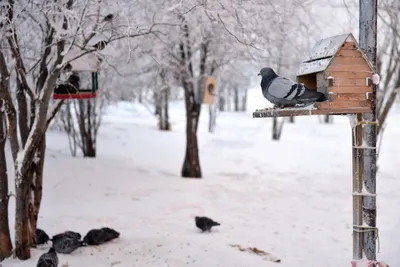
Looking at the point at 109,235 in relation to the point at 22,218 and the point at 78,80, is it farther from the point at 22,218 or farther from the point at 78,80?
the point at 78,80

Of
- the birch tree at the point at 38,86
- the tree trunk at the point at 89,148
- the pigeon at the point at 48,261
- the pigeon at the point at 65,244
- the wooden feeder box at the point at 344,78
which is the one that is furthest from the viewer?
the tree trunk at the point at 89,148

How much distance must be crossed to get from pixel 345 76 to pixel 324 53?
0.84ft

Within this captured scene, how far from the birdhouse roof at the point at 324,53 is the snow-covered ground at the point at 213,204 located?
2.48 m

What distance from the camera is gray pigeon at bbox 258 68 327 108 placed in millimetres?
3289

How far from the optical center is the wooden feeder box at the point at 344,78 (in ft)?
11.1

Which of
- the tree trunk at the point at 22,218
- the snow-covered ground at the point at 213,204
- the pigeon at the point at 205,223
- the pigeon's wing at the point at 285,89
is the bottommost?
the snow-covered ground at the point at 213,204

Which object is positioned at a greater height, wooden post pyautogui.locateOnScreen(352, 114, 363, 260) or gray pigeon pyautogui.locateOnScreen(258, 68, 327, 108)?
gray pigeon pyautogui.locateOnScreen(258, 68, 327, 108)

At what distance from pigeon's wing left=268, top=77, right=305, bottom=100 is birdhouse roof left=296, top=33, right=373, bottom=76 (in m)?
0.30

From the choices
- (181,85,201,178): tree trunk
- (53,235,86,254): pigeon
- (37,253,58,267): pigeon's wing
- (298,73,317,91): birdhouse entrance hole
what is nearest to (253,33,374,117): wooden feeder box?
(298,73,317,91): birdhouse entrance hole

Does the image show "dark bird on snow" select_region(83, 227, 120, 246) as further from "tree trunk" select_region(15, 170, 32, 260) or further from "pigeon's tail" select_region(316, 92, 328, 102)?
"pigeon's tail" select_region(316, 92, 328, 102)

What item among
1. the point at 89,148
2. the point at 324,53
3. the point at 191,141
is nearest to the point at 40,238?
the point at 324,53

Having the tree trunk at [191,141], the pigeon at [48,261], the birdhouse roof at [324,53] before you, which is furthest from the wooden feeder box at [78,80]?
the tree trunk at [191,141]

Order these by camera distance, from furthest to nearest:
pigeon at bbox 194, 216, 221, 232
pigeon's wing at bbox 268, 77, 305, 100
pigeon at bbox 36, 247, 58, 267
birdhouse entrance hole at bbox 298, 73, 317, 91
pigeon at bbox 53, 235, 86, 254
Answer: pigeon at bbox 194, 216, 221, 232
pigeon at bbox 53, 235, 86, 254
pigeon at bbox 36, 247, 58, 267
birdhouse entrance hole at bbox 298, 73, 317, 91
pigeon's wing at bbox 268, 77, 305, 100

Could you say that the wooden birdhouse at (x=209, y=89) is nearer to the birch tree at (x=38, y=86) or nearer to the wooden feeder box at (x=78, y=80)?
the wooden feeder box at (x=78, y=80)
